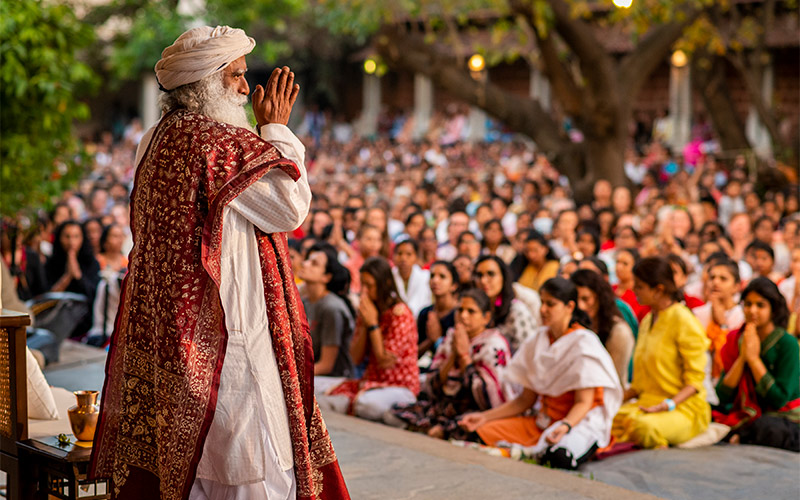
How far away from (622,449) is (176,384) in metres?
3.03

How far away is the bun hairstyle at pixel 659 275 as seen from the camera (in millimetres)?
5504

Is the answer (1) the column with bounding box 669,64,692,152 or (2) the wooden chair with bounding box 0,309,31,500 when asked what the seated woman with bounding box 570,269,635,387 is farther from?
(1) the column with bounding box 669,64,692,152

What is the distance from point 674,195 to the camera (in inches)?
479

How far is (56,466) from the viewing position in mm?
3316

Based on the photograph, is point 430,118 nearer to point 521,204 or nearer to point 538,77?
point 538,77

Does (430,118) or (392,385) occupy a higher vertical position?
(430,118)

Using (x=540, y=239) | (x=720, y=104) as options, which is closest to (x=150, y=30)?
(x=720, y=104)

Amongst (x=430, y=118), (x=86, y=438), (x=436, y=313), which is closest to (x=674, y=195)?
(x=436, y=313)

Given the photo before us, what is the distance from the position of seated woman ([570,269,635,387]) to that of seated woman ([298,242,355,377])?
1514 mm

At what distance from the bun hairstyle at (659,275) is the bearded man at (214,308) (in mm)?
2868

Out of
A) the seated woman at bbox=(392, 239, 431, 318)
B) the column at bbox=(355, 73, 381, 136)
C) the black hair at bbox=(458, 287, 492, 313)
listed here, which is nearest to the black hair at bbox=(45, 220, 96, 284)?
the seated woman at bbox=(392, 239, 431, 318)

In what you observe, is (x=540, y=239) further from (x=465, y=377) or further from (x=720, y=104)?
(x=720, y=104)

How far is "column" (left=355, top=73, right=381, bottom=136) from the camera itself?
24578mm

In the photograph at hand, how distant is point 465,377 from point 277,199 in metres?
2.85
